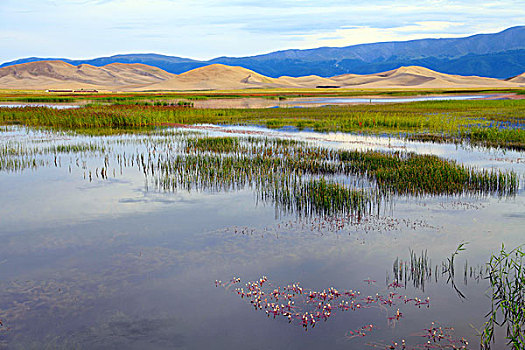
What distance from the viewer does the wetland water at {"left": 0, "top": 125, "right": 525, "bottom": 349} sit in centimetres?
606

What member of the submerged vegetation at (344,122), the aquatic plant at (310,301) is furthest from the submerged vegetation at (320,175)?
the submerged vegetation at (344,122)

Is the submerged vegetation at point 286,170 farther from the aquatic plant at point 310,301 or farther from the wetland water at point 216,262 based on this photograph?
the aquatic plant at point 310,301

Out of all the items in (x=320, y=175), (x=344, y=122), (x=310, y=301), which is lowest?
(x=310, y=301)

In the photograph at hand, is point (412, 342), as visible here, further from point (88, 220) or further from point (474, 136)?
point (474, 136)

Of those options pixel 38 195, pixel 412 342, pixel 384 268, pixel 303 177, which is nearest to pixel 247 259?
pixel 384 268

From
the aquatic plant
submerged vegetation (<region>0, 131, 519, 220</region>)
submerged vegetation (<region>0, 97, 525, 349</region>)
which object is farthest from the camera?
submerged vegetation (<region>0, 131, 519, 220</region>)

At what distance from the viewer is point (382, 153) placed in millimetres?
18906

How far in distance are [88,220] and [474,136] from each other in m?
20.1

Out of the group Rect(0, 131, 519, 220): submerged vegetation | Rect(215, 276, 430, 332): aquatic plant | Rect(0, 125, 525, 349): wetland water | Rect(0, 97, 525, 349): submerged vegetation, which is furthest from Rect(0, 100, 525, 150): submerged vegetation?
Rect(215, 276, 430, 332): aquatic plant

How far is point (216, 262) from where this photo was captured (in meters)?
8.18

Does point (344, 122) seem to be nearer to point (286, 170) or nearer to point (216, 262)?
point (286, 170)

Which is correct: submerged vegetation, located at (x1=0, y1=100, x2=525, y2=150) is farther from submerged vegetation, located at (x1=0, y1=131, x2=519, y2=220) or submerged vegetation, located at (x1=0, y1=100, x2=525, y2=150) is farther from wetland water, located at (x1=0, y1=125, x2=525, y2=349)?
wetland water, located at (x1=0, y1=125, x2=525, y2=349)

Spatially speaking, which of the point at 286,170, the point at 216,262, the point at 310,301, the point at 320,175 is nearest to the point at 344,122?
the point at 286,170

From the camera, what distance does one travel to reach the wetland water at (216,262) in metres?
6.06
